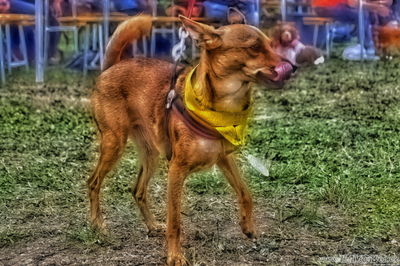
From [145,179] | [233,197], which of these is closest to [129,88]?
[145,179]

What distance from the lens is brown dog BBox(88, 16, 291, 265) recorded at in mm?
4016

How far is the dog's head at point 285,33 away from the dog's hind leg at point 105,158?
21.6 feet

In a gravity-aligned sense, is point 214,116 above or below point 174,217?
above

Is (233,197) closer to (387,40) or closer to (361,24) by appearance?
(361,24)

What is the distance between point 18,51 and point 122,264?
9.17 m

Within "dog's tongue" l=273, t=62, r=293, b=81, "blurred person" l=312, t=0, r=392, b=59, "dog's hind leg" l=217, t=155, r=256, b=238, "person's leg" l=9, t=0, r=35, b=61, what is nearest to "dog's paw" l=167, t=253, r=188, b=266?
"dog's hind leg" l=217, t=155, r=256, b=238

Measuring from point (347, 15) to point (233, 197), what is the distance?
28.9 ft

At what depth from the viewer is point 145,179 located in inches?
203

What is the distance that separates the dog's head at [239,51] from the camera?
396 cm

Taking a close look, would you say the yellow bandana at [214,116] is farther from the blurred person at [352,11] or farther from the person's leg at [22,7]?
the blurred person at [352,11]

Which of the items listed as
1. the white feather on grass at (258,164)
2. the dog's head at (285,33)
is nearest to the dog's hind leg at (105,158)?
the white feather on grass at (258,164)

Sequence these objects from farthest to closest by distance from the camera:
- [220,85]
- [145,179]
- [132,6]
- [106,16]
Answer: [132,6], [106,16], [145,179], [220,85]

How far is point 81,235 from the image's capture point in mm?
4957

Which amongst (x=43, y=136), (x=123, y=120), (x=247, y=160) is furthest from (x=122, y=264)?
(x=43, y=136)
